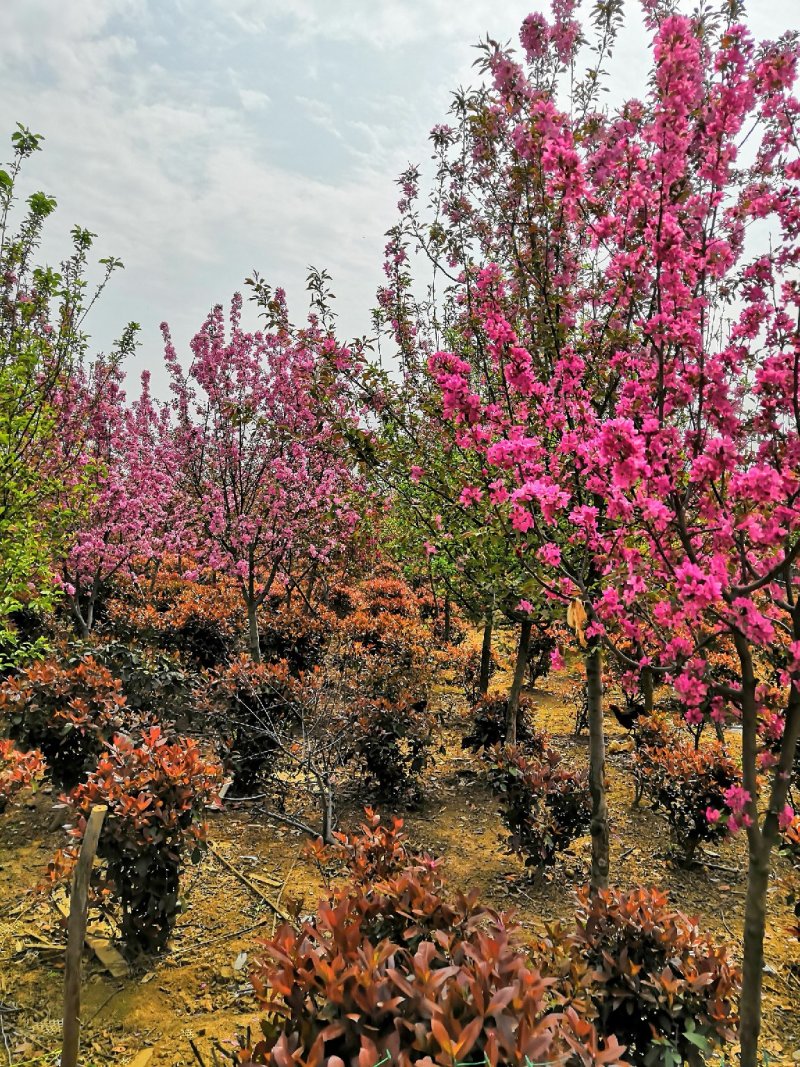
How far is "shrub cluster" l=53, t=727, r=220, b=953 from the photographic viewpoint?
344 centimetres

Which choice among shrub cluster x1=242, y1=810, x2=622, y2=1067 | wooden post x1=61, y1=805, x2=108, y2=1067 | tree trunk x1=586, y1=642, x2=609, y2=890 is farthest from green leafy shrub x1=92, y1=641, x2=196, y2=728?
shrub cluster x1=242, y1=810, x2=622, y2=1067

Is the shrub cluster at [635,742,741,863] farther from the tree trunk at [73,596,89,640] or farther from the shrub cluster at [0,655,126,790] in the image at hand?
the tree trunk at [73,596,89,640]

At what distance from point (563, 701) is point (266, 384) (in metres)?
7.10

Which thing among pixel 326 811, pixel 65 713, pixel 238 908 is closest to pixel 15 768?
pixel 65 713

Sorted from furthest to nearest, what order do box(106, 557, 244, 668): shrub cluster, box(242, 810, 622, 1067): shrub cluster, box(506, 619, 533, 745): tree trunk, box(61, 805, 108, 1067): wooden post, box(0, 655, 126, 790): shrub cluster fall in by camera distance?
box(106, 557, 244, 668): shrub cluster < box(506, 619, 533, 745): tree trunk < box(0, 655, 126, 790): shrub cluster < box(61, 805, 108, 1067): wooden post < box(242, 810, 622, 1067): shrub cluster

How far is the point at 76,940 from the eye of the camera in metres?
2.34

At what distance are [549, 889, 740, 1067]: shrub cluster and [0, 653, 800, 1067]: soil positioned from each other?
0.34 meters

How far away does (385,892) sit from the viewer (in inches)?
101

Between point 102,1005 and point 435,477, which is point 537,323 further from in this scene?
point 102,1005

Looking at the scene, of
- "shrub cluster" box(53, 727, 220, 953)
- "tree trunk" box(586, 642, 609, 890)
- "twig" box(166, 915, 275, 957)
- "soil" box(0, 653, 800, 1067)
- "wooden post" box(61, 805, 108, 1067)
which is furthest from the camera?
"tree trunk" box(586, 642, 609, 890)

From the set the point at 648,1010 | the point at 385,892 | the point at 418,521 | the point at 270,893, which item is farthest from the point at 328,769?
the point at 648,1010

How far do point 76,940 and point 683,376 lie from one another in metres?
3.35

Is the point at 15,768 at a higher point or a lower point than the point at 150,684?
lower

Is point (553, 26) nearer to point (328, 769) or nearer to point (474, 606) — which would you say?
point (474, 606)
